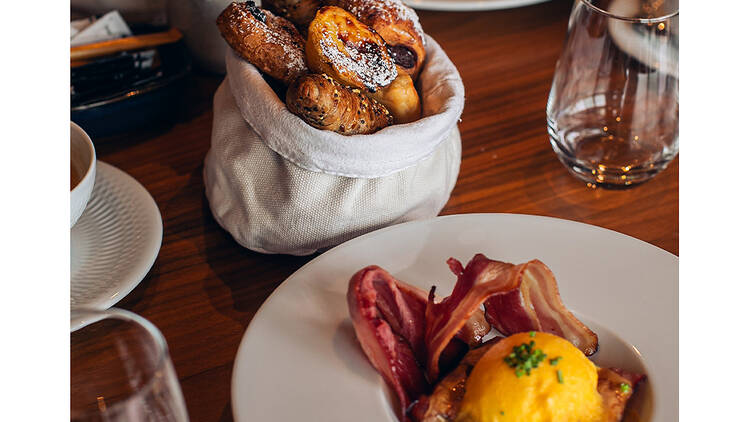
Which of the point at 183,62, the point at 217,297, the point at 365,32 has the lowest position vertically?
the point at 217,297

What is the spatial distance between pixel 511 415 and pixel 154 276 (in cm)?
38

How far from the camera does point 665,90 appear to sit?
756 millimetres

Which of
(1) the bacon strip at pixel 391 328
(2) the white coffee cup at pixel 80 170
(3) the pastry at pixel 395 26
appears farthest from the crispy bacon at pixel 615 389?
(2) the white coffee cup at pixel 80 170

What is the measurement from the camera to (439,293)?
607mm

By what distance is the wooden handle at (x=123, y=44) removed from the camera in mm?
822

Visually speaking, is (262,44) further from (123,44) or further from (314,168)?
(123,44)

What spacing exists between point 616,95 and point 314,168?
1.29 ft

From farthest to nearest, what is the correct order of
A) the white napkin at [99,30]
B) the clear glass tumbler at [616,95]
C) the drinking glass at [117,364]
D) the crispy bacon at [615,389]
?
the white napkin at [99,30]
the clear glass tumbler at [616,95]
the crispy bacon at [615,389]
the drinking glass at [117,364]

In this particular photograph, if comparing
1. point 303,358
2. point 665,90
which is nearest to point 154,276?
point 303,358

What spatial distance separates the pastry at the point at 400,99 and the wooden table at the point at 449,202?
15 cm

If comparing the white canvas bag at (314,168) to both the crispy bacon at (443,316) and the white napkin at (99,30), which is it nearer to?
the crispy bacon at (443,316)

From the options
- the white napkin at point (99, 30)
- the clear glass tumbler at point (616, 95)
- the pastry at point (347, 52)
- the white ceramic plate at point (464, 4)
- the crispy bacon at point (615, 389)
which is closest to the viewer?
the crispy bacon at point (615, 389)

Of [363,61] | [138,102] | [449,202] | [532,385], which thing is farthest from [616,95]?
[138,102]
